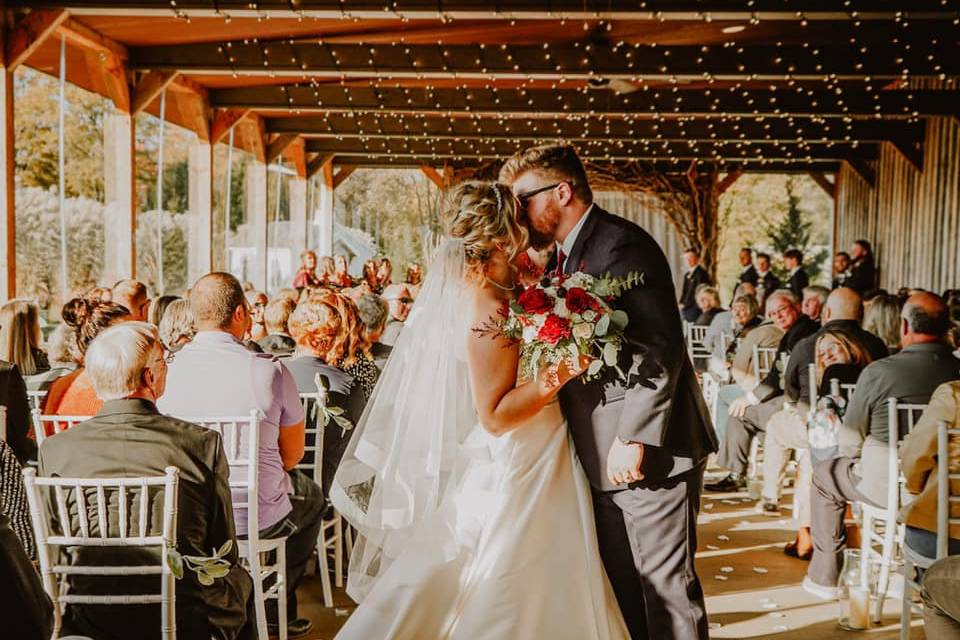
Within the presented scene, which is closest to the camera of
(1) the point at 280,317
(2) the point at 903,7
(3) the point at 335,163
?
(1) the point at 280,317

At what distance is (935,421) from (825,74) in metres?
5.96

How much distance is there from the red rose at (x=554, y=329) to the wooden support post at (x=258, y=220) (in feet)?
40.4

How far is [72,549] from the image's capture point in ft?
8.40

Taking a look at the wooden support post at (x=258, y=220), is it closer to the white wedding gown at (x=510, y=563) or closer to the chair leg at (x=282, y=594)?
the chair leg at (x=282, y=594)

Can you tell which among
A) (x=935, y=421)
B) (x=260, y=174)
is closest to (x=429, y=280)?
(x=935, y=421)

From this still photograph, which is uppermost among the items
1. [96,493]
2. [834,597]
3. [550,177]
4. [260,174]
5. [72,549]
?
[260,174]

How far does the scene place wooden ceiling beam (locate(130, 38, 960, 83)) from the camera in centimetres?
855

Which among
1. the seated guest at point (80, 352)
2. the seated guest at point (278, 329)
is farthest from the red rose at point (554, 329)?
the seated guest at point (278, 329)

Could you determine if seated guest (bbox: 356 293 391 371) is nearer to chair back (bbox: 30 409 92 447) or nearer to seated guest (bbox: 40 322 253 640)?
chair back (bbox: 30 409 92 447)

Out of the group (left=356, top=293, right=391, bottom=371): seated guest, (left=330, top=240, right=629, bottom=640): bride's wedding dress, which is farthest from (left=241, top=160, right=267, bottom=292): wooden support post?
(left=330, top=240, right=629, bottom=640): bride's wedding dress

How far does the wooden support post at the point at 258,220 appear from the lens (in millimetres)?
14516

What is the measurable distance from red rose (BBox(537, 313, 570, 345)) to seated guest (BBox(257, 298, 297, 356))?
10.3 ft

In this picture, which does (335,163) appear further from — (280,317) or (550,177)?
(550,177)

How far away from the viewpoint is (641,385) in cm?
271
